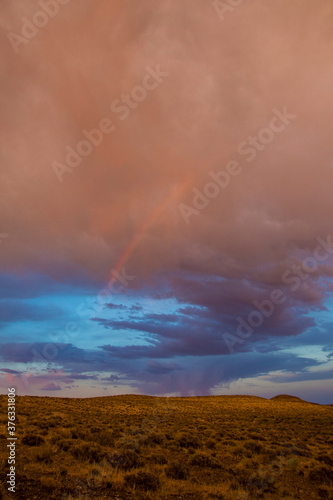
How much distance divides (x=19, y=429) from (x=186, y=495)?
52.3 feet

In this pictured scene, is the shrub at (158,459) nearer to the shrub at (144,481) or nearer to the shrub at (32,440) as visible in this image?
the shrub at (144,481)

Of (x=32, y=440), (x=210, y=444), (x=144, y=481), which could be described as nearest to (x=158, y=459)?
(x=144, y=481)

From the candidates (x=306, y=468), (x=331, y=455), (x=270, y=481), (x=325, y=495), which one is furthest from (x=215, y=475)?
(x=331, y=455)

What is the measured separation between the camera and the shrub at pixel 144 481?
39.2 feet

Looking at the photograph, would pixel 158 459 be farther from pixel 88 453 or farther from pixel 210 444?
pixel 210 444

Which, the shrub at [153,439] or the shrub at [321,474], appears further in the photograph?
the shrub at [153,439]

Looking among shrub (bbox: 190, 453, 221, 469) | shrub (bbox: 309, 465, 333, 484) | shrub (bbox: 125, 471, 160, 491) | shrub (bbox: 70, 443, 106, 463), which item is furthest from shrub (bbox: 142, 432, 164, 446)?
shrub (bbox: 309, 465, 333, 484)

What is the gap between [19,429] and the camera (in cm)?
2230

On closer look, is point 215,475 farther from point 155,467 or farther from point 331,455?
point 331,455

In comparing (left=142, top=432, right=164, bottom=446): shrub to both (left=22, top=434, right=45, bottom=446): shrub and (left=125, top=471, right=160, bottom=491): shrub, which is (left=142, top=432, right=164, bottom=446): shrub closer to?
(left=22, top=434, right=45, bottom=446): shrub

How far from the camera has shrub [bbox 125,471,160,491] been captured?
11.9m

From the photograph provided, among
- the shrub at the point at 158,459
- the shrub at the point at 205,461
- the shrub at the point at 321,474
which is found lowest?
the shrub at the point at 321,474

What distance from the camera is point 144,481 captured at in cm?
1235

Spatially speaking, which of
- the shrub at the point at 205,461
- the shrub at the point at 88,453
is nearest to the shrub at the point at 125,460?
the shrub at the point at 88,453
